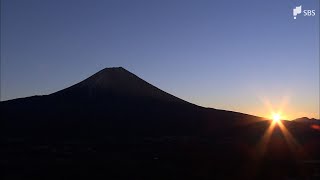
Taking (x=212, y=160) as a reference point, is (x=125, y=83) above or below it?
above

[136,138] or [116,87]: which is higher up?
[116,87]

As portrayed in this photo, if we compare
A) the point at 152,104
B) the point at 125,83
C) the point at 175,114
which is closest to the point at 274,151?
the point at 175,114

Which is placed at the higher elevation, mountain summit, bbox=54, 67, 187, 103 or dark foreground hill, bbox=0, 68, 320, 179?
mountain summit, bbox=54, 67, 187, 103

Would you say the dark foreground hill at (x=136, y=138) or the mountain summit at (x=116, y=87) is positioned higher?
the mountain summit at (x=116, y=87)

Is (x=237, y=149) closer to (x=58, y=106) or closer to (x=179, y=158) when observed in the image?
(x=179, y=158)

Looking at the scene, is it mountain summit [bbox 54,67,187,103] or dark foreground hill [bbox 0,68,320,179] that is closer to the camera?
dark foreground hill [bbox 0,68,320,179]

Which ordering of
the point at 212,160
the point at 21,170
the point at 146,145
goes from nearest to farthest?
the point at 21,170, the point at 212,160, the point at 146,145

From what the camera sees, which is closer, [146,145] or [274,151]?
[274,151]

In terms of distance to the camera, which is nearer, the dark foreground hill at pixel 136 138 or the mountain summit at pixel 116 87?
the dark foreground hill at pixel 136 138
